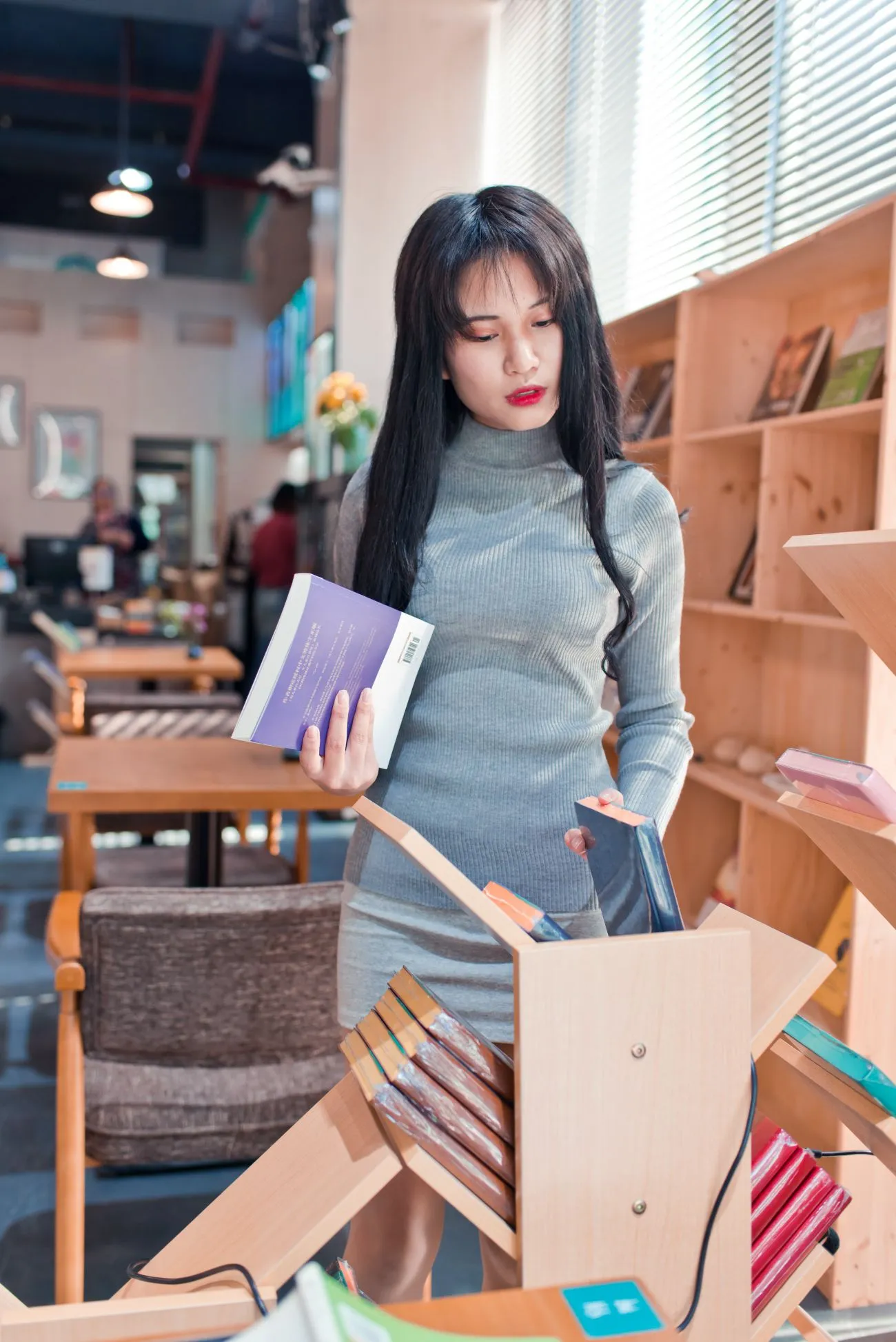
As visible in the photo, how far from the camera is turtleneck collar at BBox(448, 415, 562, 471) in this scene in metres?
1.42

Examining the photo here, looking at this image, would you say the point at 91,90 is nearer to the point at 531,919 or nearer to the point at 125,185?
the point at 125,185

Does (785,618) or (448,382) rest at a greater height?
(448,382)

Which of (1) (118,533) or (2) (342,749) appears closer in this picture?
(2) (342,749)

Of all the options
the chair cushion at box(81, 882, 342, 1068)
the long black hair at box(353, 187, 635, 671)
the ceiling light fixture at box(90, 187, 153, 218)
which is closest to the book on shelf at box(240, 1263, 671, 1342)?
the long black hair at box(353, 187, 635, 671)

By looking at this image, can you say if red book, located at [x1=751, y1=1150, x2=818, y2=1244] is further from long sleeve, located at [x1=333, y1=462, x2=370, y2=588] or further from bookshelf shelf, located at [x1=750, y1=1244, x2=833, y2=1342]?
long sleeve, located at [x1=333, y1=462, x2=370, y2=588]

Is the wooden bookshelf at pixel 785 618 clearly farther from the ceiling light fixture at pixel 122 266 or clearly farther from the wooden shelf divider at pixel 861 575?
the ceiling light fixture at pixel 122 266

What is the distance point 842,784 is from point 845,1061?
277 mm

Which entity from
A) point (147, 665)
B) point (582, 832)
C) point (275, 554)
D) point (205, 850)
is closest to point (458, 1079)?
point (582, 832)

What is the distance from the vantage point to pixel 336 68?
598cm

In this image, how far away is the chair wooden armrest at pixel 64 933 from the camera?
2.19 m

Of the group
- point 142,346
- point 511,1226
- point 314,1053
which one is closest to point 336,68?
point 314,1053

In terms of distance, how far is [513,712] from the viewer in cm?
138

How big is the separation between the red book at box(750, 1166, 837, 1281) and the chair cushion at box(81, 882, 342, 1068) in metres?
1.00

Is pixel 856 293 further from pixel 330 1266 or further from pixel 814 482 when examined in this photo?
pixel 330 1266
